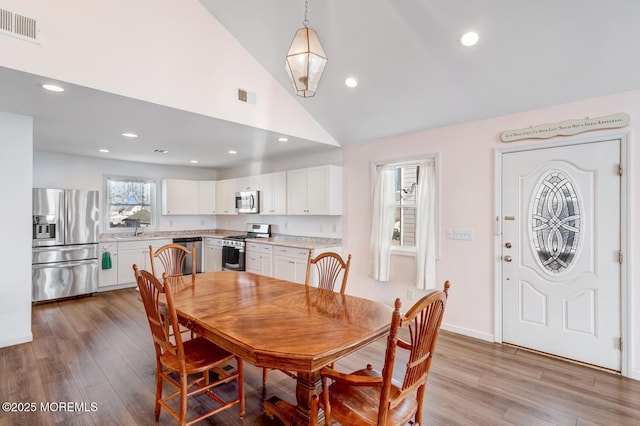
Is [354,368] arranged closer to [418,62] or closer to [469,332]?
[469,332]

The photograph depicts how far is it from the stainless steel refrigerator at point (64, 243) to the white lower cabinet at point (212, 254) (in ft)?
6.38

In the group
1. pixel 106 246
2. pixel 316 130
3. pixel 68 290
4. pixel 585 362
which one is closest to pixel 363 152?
pixel 316 130

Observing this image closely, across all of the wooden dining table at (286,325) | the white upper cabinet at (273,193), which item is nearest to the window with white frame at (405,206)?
the white upper cabinet at (273,193)

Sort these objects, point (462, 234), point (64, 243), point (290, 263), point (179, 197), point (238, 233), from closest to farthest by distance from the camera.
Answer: point (462, 234), point (290, 263), point (64, 243), point (179, 197), point (238, 233)

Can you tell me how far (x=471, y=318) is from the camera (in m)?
3.60

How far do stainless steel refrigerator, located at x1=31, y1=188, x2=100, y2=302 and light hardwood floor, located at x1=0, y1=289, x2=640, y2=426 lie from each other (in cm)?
150

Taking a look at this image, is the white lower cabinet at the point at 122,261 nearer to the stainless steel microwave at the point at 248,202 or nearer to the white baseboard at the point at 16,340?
the stainless steel microwave at the point at 248,202

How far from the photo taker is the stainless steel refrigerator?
15.4ft

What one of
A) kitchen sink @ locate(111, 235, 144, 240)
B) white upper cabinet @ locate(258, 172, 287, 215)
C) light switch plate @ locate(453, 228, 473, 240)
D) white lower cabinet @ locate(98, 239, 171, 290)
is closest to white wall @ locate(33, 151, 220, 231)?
kitchen sink @ locate(111, 235, 144, 240)

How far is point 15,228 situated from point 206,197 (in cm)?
379

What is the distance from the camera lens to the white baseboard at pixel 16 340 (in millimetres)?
3269

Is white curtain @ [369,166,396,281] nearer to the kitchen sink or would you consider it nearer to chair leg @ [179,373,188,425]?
chair leg @ [179,373,188,425]

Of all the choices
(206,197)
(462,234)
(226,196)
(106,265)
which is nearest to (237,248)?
(226,196)

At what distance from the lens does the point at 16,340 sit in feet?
10.9
